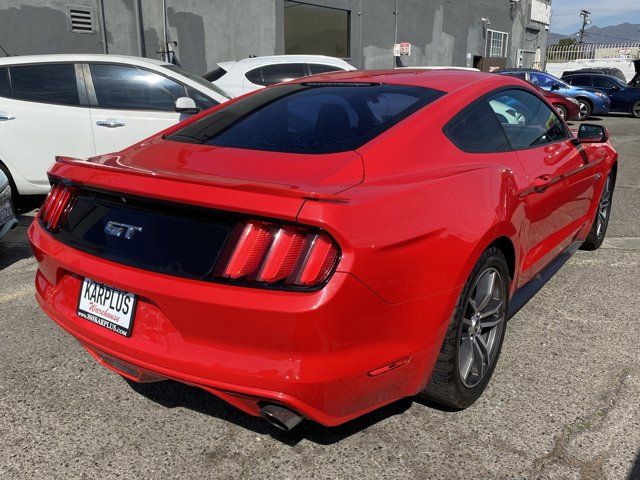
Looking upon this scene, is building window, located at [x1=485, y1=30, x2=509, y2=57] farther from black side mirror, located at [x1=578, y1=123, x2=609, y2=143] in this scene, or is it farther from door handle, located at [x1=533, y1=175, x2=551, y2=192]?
door handle, located at [x1=533, y1=175, x2=551, y2=192]

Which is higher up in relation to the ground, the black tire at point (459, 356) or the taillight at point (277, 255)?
the taillight at point (277, 255)

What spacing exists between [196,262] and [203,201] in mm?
209

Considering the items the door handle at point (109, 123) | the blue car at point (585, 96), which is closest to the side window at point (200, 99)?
the door handle at point (109, 123)

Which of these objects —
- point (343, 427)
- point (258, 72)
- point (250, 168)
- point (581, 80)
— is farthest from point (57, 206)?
point (581, 80)

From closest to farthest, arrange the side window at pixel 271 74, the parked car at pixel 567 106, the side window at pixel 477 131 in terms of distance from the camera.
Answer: the side window at pixel 477 131, the side window at pixel 271 74, the parked car at pixel 567 106

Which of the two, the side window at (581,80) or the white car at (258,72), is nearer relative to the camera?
the white car at (258,72)

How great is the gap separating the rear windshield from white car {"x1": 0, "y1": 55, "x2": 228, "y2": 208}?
2.68 meters

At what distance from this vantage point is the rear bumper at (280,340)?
1.87m

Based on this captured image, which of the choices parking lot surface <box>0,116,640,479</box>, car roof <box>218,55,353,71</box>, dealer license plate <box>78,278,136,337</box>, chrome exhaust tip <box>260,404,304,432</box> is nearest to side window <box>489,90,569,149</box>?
parking lot surface <box>0,116,640,479</box>

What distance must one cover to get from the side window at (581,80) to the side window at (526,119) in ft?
59.5

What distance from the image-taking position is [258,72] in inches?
398

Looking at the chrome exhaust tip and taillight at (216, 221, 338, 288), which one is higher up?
taillight at (216, 221, 338, 288)

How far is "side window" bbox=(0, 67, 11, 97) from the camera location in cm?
578

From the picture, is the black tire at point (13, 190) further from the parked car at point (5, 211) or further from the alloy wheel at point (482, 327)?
the alloy wheel at point (482, 327)
